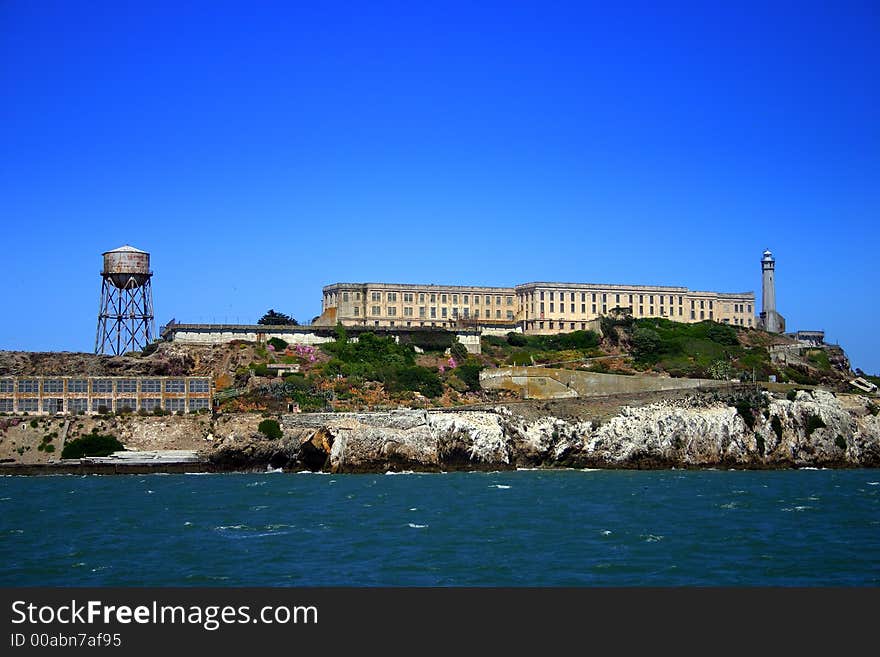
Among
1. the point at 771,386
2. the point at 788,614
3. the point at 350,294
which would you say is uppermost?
the point at 350,294

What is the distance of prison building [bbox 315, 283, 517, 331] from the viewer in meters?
113

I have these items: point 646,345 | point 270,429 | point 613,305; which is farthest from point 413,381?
point 613,305

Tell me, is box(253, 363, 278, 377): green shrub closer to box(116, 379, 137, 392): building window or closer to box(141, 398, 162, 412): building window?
box(141, 398, 162, 412): building window

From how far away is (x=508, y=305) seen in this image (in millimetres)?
121125

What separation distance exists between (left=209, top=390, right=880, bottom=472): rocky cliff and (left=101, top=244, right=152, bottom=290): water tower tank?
77.3ft

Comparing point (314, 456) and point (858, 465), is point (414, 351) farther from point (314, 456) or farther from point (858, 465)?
point (858, 465)

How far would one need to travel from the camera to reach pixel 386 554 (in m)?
39.9

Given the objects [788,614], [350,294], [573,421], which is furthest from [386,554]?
[350,294]

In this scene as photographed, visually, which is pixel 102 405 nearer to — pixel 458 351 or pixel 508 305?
pixel 458 351

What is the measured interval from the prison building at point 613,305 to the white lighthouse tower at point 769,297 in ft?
5.04

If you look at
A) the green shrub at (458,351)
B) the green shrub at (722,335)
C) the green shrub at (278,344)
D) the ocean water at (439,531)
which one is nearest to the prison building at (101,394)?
the ocean water at (439,531)

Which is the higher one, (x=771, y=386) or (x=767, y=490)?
(x=771, y=386)

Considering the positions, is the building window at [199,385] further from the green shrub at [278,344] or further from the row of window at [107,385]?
the green shrub at [278,344]

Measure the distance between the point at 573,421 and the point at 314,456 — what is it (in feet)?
55.7
